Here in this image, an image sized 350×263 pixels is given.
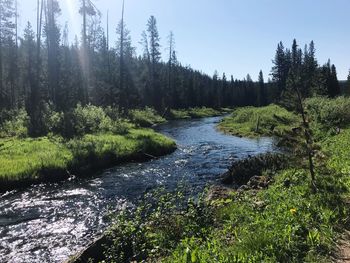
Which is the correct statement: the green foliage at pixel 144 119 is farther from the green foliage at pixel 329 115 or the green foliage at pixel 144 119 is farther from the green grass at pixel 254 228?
the green grass at pixel 254 228

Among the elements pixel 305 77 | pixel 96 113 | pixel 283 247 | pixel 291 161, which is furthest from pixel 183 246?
pixel 305 77

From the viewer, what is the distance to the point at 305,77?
3305 inches

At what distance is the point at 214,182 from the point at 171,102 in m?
60.3

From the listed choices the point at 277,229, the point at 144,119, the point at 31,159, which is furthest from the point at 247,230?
the point at 144,119

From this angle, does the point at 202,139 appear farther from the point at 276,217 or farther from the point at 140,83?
the point at 140,83

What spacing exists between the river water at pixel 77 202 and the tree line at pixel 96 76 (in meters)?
7.35

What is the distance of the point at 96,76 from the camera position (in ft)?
194

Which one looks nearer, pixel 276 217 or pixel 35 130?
pixel 276 217

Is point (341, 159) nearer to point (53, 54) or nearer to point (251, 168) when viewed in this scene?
point (251, 168)

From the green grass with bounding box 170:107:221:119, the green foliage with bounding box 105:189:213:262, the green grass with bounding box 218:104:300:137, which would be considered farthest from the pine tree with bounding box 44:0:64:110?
the green grass with bounding box 170:107:221:119

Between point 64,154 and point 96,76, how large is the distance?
130 ft

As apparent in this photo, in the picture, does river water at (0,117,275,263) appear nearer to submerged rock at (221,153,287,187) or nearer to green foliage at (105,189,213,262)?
submerged rock at (221,153,287,187)

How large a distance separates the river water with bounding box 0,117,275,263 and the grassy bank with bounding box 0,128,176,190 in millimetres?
881

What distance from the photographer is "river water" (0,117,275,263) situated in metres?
11.1
